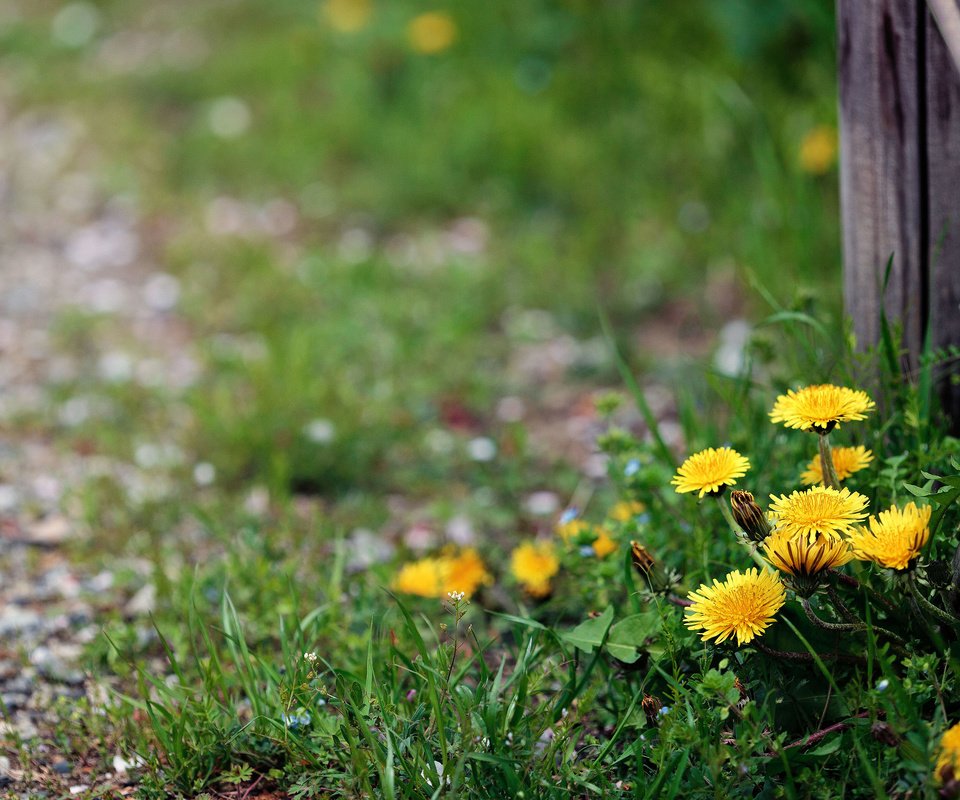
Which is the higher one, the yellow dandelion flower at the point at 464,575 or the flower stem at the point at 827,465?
the flower stem at the point at 827,465

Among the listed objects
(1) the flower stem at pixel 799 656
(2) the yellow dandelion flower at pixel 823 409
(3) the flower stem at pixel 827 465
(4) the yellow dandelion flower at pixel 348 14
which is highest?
(4) the yellow dandelion flower at pixel 348 14

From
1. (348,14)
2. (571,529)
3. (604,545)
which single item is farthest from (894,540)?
(348,14)

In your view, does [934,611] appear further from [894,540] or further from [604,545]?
[604,545]

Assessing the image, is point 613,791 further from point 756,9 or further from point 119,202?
point 119,202

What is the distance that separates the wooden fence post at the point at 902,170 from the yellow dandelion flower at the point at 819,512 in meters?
0.69

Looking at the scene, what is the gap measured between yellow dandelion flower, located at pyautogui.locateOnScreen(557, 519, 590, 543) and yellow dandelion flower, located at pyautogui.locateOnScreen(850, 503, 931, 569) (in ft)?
2.10

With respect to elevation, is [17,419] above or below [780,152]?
below

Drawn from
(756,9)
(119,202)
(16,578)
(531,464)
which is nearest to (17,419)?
(16,578)

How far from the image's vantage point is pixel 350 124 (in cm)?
495

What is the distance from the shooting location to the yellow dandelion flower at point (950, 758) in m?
1.30

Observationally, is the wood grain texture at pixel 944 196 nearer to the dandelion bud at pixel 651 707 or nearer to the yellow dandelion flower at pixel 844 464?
the yellow dandelion flower at pixel 844 464

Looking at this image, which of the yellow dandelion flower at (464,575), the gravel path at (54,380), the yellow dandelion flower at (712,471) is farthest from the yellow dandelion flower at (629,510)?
the gravel path at (54,380)

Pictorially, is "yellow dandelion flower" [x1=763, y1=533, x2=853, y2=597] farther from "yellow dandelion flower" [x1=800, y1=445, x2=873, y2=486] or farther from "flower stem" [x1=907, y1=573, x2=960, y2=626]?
"yellow dandelion flower" [x1=800, y1=445, x2=873, y2=486]

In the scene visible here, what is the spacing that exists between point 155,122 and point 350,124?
1259mm
